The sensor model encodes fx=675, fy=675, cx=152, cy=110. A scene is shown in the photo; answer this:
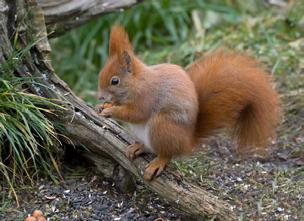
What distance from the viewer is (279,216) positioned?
9.68 feet

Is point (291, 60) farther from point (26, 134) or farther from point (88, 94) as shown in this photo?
point (26, 134)

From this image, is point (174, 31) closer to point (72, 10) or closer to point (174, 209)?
point (72, 10)

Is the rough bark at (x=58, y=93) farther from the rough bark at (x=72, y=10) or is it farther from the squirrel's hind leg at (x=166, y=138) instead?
the rough bark at (x=72, y=10)

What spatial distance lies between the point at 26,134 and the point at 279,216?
1171mm

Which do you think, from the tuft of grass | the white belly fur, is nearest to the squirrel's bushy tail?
the white belly fur

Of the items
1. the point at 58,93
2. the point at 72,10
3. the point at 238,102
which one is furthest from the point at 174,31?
the point at 238,102

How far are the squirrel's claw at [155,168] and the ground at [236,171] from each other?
0.41 feet

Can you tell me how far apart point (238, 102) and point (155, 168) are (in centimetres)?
47

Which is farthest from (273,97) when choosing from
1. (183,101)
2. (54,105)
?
(54,105)

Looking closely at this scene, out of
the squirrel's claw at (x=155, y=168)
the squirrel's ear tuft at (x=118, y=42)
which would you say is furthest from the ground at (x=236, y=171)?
the squirrel's ear tuft at (x=118, y=42)

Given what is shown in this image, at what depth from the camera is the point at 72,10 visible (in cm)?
385

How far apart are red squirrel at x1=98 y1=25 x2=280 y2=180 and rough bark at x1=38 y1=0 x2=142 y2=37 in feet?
2.76

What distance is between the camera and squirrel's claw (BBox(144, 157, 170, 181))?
2984mm

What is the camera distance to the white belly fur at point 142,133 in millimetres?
2949
